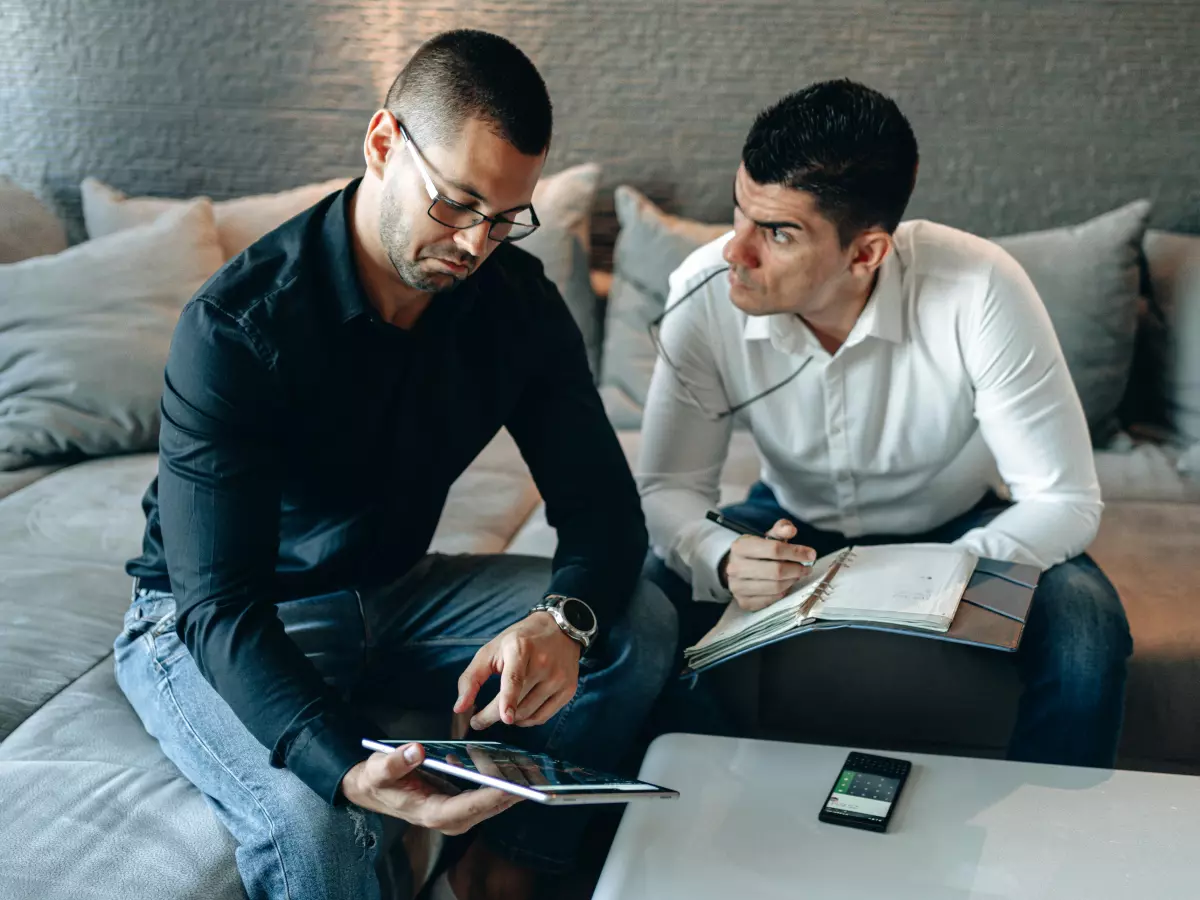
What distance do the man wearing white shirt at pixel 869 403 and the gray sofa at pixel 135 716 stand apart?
0.13 meters

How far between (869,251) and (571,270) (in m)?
0.92

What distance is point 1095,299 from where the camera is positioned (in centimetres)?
216

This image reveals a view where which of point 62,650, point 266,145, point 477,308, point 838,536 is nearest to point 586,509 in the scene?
point 477,308

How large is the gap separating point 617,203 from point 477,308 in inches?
43.5

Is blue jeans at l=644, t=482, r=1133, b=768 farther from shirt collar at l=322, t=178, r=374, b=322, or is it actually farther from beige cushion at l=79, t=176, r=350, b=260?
beige cushion at l=79, t=176, r=350, b=260

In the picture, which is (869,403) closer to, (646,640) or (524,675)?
(646,640)

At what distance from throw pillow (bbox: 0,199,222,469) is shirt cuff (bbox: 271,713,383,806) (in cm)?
118

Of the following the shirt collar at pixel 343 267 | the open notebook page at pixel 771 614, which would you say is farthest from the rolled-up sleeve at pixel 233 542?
the open notebook page at pixel 771 614

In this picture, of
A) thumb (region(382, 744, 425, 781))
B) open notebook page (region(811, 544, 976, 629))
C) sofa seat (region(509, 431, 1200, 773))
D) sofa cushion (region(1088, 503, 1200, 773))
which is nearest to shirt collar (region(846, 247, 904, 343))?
open notebook page (region(811, 544, 976, 629))

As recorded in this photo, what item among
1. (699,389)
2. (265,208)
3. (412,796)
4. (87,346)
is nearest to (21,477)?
(87,346)

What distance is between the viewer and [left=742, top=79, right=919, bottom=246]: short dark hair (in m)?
1.46

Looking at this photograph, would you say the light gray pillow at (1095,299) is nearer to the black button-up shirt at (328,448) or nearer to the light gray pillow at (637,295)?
the light gray pillow at (637,295)

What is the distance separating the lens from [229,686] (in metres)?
1.15

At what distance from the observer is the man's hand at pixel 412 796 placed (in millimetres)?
1028
